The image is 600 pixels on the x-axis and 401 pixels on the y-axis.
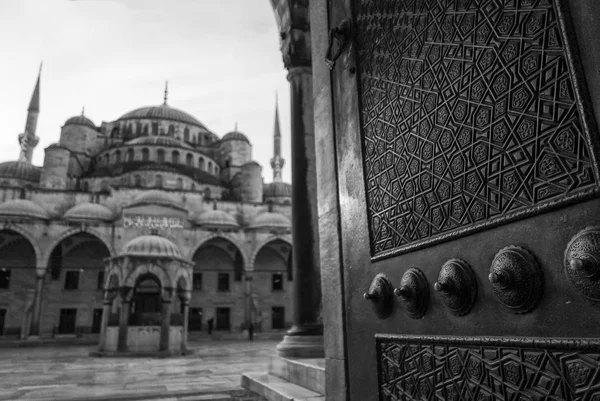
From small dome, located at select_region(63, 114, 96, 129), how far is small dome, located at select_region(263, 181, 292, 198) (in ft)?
50.7

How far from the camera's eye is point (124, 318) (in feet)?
39.3

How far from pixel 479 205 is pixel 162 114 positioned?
125 ft

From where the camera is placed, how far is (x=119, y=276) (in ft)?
40.2

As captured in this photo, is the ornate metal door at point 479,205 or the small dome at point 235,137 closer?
the ornate metal door at point 479,205

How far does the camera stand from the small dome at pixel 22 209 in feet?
68.3

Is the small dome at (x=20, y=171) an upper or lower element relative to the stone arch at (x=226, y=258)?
upper

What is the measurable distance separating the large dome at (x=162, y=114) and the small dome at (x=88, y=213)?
14787mm

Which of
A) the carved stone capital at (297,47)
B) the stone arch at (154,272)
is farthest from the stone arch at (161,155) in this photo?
the carved stone capital at (297,47)

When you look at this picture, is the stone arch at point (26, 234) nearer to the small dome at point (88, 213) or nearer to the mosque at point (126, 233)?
the mosque at point (126, 233)

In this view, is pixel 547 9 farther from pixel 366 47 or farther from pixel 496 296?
pixel 366 47

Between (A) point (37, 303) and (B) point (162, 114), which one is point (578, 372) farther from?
(B) point (162, 114)

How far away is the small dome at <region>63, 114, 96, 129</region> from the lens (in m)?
32.9

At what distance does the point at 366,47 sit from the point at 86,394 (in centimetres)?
513

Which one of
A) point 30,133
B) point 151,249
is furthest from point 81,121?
point 151,249
